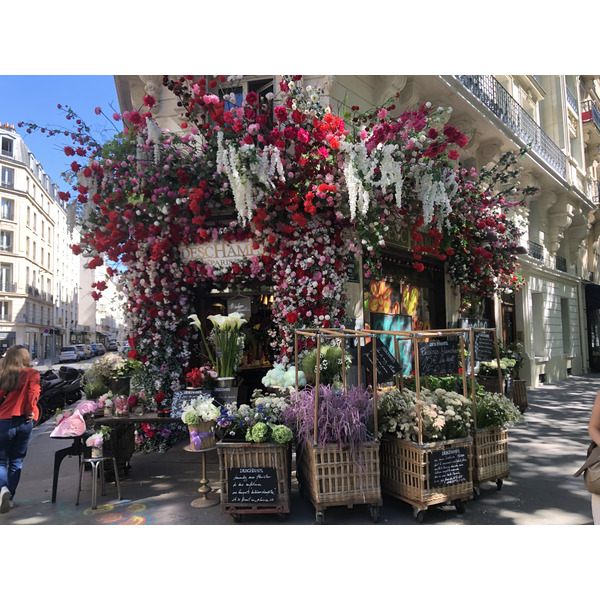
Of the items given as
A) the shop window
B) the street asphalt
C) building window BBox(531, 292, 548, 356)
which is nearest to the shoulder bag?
the street asphalt

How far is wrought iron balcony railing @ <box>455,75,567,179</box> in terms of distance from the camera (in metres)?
9.56

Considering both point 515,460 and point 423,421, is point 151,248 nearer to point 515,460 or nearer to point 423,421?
point 423,421

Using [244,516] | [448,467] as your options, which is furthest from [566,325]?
[244,516]

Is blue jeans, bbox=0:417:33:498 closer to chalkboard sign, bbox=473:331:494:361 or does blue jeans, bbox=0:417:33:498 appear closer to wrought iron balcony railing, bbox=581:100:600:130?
chalkboard sign, bbox=473:331:494:361

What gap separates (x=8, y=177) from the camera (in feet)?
123

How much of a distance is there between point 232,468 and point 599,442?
278 centimetres

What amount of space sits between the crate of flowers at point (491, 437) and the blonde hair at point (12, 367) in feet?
15.3

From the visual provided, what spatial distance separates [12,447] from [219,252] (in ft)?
11.5

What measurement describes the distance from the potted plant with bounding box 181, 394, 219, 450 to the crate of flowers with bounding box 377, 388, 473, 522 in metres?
1.63

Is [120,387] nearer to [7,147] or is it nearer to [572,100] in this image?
[572,100]

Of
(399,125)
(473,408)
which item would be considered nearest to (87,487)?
(473,408)

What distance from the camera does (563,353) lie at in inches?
636

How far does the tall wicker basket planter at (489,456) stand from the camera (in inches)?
171

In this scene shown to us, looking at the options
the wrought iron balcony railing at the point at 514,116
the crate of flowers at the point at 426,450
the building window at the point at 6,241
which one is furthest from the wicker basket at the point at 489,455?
the building window at the point at 6,241
